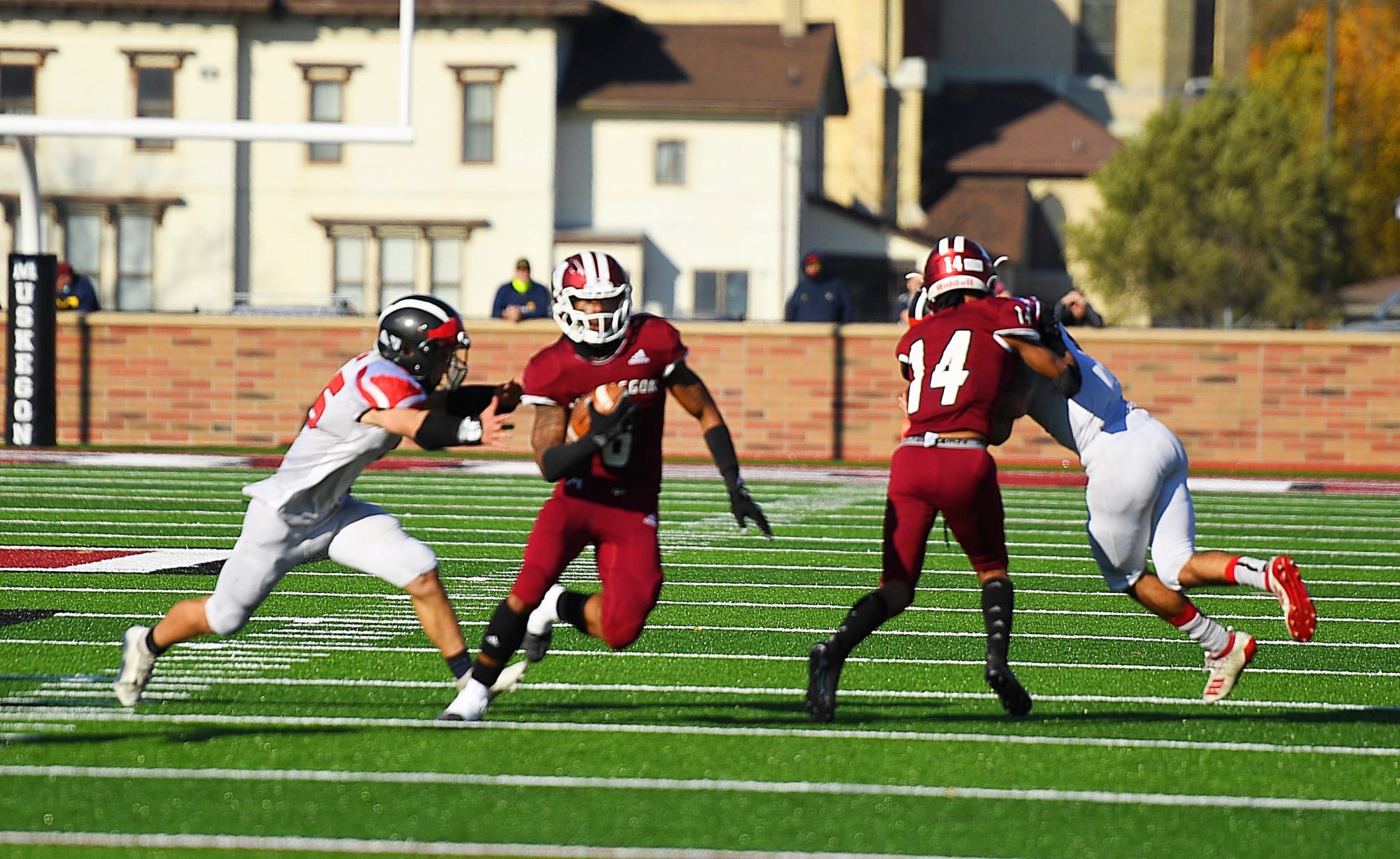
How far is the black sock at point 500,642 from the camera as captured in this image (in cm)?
649

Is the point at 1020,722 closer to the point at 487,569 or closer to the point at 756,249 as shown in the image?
the point at 487,569

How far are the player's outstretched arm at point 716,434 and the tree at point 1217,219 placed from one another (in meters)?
44.2

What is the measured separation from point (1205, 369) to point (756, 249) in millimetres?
20333

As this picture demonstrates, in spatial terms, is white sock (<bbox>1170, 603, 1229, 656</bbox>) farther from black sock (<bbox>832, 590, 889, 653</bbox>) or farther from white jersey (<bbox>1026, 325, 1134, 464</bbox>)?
black sock (<bbox>832, 590, 889, 653</bbox>)

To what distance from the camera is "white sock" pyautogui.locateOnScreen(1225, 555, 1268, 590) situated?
695cm

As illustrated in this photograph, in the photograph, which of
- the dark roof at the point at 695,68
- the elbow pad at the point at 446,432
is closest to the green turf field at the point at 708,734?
the elbow pad at the point at 446,432

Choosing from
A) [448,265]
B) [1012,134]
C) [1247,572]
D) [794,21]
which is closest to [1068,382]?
[1247,572]

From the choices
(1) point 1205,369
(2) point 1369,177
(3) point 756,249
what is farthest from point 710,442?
(2) point 1369,177

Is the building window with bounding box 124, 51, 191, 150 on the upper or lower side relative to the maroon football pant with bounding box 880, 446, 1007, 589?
upper

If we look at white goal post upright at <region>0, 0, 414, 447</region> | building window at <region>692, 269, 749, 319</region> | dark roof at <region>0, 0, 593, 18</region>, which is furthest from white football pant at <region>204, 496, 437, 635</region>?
building window at <region>692, 269, 749, 319</region>

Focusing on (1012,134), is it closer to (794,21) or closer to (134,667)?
(794,21)

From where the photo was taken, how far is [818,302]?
21.6 metres

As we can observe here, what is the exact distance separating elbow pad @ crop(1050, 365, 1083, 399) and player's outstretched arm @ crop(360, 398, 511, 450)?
6.05 feet

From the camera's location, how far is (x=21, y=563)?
10.9 meters
